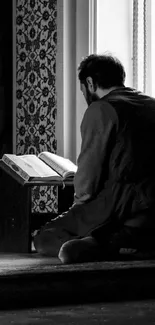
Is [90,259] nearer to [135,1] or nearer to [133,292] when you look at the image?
[133,292]

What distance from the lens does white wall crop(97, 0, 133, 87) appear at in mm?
6723

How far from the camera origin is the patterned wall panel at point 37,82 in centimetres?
696

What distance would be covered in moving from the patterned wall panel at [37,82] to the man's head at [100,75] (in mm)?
2026

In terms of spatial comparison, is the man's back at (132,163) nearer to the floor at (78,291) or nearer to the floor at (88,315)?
the floor at (78,291)

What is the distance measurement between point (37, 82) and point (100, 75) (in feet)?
Result: 7.68

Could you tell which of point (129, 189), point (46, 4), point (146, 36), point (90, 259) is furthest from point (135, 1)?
point (90, 259)

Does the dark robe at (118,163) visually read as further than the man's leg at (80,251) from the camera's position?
Yes

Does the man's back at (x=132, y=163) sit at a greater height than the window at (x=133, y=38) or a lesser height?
lesser

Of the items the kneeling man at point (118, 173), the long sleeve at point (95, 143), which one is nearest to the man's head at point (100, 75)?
the kneeling man at point (118, 173)

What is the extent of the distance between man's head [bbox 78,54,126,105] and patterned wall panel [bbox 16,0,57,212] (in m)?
2.03

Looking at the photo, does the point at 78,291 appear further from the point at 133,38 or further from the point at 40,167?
the point at 133,38

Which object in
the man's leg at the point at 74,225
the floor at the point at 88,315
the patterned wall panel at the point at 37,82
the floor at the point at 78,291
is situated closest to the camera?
the floor at the point at 88,315

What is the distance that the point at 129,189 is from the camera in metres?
4.68

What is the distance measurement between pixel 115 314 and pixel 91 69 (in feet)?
6.44
